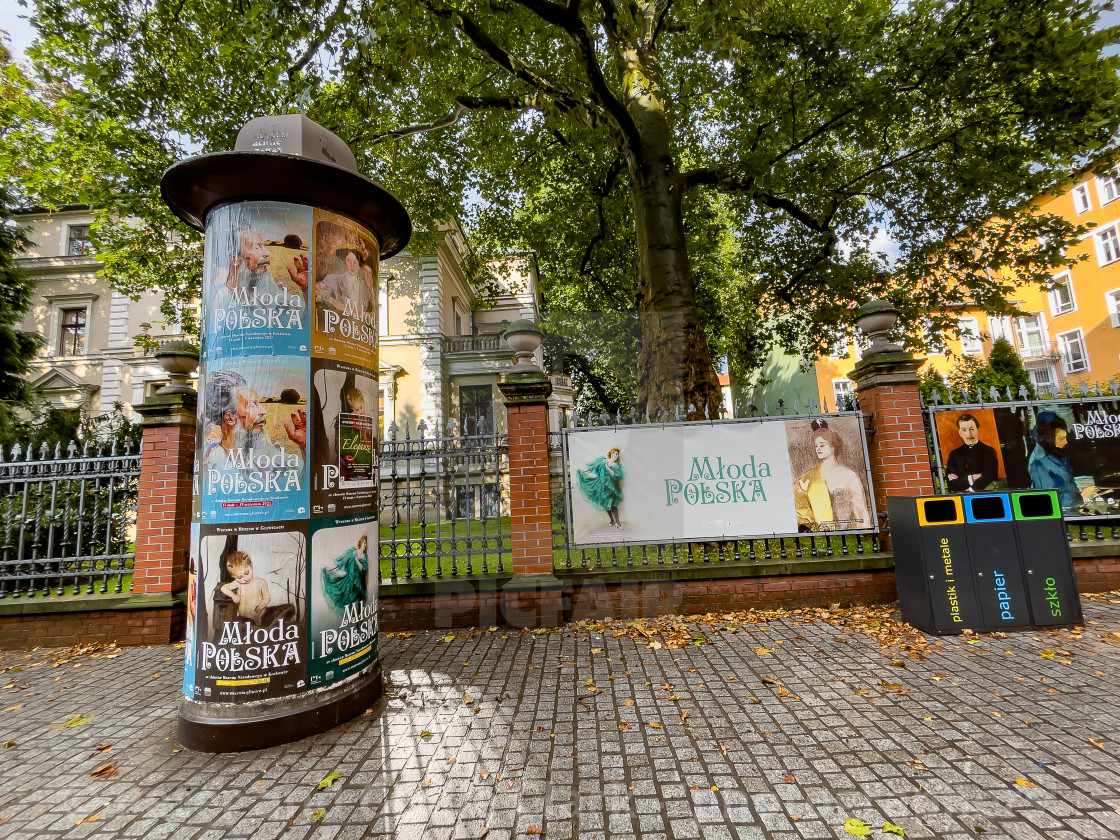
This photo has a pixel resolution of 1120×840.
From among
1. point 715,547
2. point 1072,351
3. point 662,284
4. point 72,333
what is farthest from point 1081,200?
point 72,333

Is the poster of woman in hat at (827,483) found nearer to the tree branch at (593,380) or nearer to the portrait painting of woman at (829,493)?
the portrait painting of woman at (829,493)

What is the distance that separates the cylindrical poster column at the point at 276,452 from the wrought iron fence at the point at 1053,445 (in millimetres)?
6394

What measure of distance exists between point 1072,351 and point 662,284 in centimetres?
2604

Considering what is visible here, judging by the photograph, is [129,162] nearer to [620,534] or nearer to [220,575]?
[220,575]

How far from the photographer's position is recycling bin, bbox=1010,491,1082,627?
14.8 ft

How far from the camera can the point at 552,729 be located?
3.22 m

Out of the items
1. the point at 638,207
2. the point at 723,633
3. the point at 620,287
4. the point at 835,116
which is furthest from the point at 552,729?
the point at 620,287

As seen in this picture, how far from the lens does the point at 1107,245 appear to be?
20531 mm

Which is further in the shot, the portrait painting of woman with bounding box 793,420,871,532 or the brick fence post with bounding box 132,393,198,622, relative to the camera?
the portrait painting of woman with bounding box 793,420,871,532

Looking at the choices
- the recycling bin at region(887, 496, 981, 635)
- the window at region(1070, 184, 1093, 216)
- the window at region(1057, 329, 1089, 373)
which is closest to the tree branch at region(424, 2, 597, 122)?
the recycling bin at region(887, 496, 981, 635)

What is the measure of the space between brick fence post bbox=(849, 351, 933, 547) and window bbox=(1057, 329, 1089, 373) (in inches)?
993

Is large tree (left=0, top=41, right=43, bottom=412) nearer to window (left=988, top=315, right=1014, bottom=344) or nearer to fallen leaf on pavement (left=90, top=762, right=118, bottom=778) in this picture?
fallen leaf on pavement (left=90, top=762, right=118, bottom=778)

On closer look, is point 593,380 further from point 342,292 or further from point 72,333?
point 72,333

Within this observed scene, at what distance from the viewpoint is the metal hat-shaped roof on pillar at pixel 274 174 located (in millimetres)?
3379
